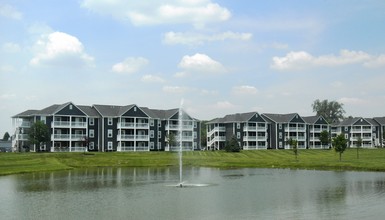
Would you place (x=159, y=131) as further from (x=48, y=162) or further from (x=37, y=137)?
(x=48, y=162)

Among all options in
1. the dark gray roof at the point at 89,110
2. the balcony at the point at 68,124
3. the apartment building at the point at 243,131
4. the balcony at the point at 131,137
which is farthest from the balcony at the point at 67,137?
the apartment building at the point at 243,131

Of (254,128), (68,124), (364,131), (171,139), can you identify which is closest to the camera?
(68,124)

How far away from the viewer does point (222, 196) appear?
3488 cm

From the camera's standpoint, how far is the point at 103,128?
345 feet

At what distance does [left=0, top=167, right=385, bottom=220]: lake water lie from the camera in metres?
26.6

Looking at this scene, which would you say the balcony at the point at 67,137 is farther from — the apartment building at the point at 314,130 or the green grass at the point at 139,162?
the apartment building at the point at 314,130

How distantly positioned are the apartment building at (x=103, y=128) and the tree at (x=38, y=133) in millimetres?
4504

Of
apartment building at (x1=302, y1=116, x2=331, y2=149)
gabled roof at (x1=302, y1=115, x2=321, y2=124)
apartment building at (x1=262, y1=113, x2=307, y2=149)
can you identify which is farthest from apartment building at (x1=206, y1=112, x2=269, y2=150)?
gabled roof at (x1=302, y1=115, x2=321, y2=124)

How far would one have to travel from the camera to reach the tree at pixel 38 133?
90.9 m

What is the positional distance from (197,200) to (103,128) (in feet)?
247

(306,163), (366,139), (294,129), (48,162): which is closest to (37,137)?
(48,162)

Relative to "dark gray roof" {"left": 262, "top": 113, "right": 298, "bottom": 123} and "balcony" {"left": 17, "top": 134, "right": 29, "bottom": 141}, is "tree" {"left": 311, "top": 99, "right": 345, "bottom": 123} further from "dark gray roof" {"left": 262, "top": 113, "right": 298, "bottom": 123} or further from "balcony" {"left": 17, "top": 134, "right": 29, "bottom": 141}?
"balcony" {"left": 17, "top": 134, "right": 29, "bottom": 141}

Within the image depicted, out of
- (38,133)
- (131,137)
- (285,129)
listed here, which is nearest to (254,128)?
(285,129)

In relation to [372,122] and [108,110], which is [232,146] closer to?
[108,110]
